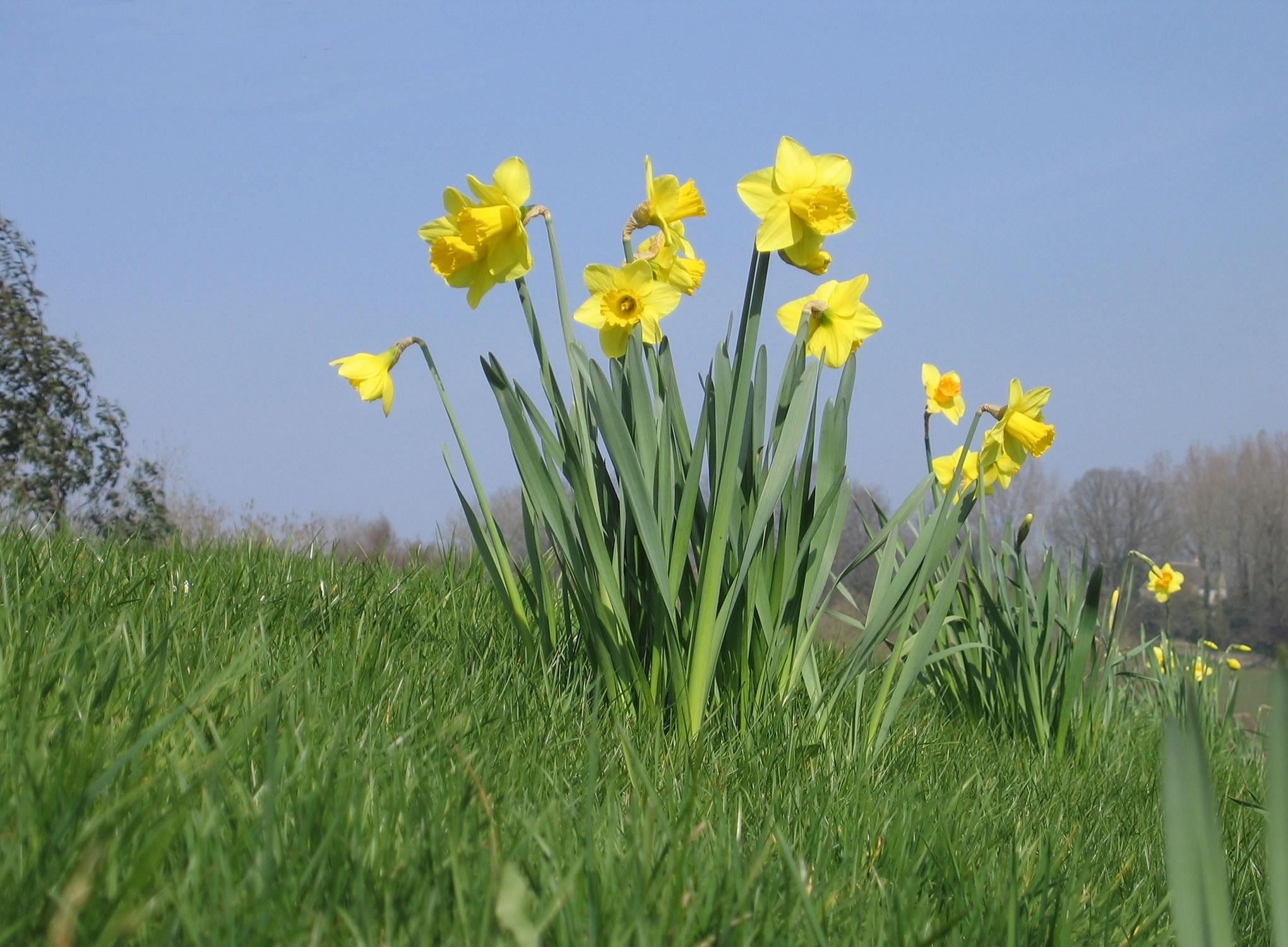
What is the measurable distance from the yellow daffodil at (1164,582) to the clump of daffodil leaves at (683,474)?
4.11 metres

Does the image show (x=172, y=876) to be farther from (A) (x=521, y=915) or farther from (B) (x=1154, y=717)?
(B) (x=1154, y=717)

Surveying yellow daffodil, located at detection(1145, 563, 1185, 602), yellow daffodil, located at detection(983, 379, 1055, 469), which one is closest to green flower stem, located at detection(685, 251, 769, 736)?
yellow daffodil, located at detection(983, 379, 1055, 469)

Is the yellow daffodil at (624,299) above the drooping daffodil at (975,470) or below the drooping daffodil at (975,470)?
above

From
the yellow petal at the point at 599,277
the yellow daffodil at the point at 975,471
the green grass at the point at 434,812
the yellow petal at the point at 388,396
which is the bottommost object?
the green grass at the point at 434,812

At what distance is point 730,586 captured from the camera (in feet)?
7.41

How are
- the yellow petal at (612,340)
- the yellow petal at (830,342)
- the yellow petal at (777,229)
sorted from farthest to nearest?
the yellow petal at (830,342)
the yellow petal at (612,340)
the yellow petal at (777,229)

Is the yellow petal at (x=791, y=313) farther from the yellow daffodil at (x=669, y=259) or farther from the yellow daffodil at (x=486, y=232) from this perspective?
the yellow daffodil at (x=486, y=232)

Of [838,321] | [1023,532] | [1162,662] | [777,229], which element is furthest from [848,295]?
[1162,662]

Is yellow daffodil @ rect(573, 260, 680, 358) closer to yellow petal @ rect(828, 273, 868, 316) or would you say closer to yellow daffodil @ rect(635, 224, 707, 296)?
yellow daffodil @ rect(635, 224, 707, 296)

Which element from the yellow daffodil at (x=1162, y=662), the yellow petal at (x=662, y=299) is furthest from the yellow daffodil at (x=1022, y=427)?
the yellow daffodil at (x=1162, y=662)

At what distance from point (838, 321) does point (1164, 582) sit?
4.55 meters

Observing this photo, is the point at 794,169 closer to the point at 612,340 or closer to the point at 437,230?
the point at 612,340

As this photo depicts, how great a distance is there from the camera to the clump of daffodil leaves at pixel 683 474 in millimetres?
2162

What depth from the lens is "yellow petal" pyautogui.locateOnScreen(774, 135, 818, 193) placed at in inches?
88.3
